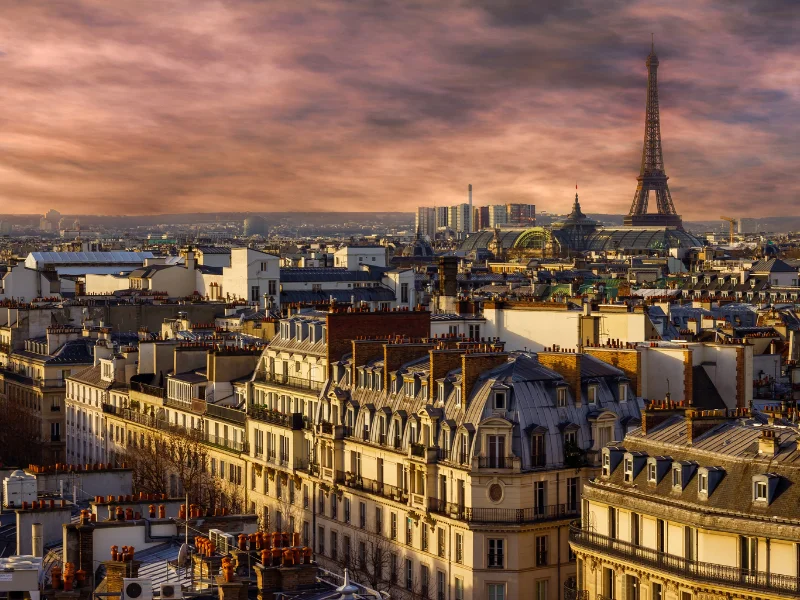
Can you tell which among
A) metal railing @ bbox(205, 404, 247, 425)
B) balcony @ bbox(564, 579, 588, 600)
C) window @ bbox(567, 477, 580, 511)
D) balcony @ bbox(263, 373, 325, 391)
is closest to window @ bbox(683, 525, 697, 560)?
balcony @ bbox(564, 579, 588, 600)

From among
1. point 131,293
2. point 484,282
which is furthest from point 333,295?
point 484,282

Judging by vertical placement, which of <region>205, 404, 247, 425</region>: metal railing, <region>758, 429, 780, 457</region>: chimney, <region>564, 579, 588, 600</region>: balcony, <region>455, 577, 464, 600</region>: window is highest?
<region>758, 429, 780, 457</region>: chimney

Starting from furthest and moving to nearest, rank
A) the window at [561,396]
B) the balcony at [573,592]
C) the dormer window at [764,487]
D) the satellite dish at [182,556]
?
the window at [561,396] < the balcony at [573,592] < the dormer window at [764,487] < the satellite dish at [182,556]

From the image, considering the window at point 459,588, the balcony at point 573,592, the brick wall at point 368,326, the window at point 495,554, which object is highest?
the brick wall at point 368,326

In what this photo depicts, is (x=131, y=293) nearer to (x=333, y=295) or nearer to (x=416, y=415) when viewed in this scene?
(x=333, y=295)

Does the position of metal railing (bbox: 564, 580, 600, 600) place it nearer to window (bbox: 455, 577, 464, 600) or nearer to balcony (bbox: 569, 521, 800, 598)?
balcony (bbox: 569, 521, 800, 598)

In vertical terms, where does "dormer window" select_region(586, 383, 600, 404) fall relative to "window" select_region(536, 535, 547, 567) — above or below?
above

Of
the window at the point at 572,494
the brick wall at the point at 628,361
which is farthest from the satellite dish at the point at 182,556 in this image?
the brick wall at the point at 628,361

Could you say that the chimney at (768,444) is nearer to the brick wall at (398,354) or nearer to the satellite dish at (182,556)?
the satellite dish at (182,556)
